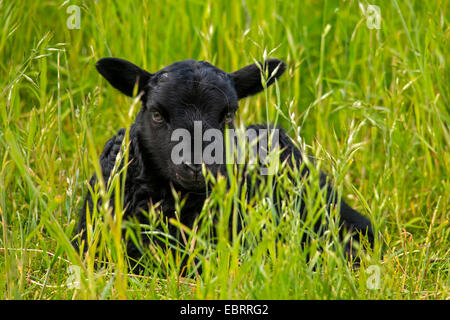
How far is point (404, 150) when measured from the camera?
4.76 m

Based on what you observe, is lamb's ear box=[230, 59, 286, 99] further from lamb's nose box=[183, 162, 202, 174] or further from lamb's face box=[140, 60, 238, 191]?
lamb's nose box=[183, 162, 202, 174]

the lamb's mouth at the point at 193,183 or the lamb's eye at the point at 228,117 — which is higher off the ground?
the lamb's eye at the point at 228,117

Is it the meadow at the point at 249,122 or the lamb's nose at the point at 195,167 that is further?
the lamb's nose at the point at 195,167

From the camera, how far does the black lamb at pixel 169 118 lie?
3.64 meters

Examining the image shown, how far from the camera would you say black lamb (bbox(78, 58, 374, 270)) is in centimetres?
364

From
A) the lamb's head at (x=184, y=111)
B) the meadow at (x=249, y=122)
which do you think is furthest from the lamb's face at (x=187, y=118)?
the meadow at (x=249, y=122)

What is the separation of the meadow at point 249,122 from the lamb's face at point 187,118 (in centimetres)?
26

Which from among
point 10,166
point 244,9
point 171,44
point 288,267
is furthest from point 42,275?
point 244,9

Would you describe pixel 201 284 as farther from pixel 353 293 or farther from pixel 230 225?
pixel 230 225

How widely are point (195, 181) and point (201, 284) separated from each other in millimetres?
728

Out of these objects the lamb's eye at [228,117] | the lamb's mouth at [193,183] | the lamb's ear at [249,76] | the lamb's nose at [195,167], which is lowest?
the lamb's mouth at [193,183]

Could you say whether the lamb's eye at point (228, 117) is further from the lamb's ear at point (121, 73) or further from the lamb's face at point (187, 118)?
the lamb's ear at point (121, 73)

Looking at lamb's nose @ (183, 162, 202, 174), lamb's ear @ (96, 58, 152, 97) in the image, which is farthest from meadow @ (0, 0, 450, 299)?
lamb's nose @ (183, 162, 202, 174)

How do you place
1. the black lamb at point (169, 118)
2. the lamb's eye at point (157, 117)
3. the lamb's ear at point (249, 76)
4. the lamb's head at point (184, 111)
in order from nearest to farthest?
the lamb's head at point (184, 111) → the black lamb at point (169, 118) → the lamb's eye at point (157, 117) → the lamb's ear at point (249, 76)
